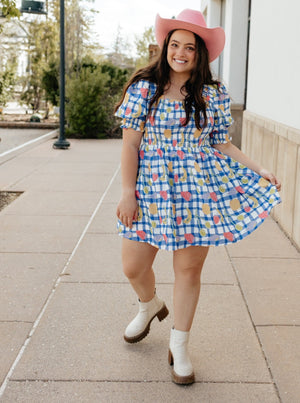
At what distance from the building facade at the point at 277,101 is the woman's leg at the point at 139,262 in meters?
2.65

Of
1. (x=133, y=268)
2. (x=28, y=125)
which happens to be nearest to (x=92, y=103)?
(x=28, y=125)

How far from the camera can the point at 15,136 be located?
626 inches

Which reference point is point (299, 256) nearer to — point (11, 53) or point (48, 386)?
point (48, 386)

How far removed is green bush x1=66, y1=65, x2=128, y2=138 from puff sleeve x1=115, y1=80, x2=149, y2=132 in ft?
39.0

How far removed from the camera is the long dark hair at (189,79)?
2.91m

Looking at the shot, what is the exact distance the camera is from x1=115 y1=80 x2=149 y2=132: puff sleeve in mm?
2909

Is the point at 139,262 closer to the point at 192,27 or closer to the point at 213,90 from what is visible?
the point at 213,90

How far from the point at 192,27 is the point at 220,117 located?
0.48 metres

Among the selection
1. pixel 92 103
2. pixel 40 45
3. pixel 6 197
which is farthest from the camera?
pixel 40 45

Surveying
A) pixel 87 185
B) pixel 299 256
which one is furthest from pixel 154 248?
pixel 87 185

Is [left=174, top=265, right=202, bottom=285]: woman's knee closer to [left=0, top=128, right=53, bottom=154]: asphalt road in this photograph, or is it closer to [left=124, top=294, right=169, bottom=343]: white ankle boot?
[left=124, top=294, right=169, bottom=343]: white ankle boot

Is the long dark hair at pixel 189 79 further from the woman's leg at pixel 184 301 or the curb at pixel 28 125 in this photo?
the curb at pixel 28 125

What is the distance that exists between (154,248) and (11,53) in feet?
78.0

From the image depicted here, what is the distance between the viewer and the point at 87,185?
8.67m
